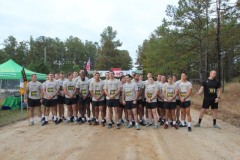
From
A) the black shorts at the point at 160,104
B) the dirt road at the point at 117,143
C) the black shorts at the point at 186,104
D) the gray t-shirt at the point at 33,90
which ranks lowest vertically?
the dirt road at the point at 117,143

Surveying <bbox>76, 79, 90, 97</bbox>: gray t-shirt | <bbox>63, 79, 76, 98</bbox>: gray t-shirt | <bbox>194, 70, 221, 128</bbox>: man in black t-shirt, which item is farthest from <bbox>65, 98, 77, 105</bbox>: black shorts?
<bbox>194, 70, 221, 128</bbox>: man in black t-shirt

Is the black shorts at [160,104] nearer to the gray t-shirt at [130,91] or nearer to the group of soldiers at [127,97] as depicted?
the group of soldiers at [127,97]

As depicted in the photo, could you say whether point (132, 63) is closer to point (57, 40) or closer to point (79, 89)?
point (57, 40)

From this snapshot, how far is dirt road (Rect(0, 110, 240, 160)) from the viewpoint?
6664 mm

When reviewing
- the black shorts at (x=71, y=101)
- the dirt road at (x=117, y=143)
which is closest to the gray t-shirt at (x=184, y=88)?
the dirt road at (x=117, y=143)

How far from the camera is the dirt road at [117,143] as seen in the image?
6664 mm

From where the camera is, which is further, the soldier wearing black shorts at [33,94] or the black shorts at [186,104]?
the soldier wearing black shorts at [33,94]

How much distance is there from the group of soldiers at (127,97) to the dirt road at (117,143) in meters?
0.63

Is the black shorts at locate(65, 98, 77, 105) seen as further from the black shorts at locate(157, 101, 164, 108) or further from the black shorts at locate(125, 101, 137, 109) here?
the black shorts at locate(157, 101, 164, 108)

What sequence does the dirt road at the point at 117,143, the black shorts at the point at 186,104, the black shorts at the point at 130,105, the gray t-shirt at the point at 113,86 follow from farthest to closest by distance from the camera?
the gray t-shirt at the point at 113,86 < the black shorts at the point at 130,105 < the black shorts at the point at 186,104 < the dirt road at the point at 117,143

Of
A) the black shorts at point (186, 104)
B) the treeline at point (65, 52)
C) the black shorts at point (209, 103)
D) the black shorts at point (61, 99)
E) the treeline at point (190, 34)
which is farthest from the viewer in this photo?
the treeline at point (65, 52)

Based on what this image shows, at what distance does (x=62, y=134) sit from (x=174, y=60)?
68.9 feet

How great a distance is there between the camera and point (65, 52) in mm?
94938

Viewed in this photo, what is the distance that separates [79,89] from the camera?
11250 millimetres
